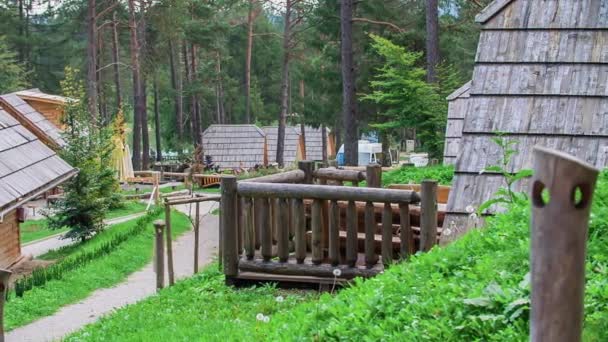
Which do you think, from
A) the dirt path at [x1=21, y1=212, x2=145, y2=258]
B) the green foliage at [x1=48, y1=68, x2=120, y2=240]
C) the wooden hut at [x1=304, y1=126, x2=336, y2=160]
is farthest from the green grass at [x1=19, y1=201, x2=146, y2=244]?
the wooden hut at [x1=304, y1=126, x2=336, y2=160]

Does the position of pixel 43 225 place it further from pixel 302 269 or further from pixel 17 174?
pixel 302 269

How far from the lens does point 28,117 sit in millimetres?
27812

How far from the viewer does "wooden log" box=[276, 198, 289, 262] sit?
7277 mm

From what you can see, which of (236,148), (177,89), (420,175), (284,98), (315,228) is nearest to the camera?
(315,228)

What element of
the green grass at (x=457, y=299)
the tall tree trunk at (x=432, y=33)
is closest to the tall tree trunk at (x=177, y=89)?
the tall tree trunk at (x=432, y=33)

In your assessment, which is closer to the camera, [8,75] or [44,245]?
[44,245]

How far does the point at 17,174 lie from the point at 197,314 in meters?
8.47

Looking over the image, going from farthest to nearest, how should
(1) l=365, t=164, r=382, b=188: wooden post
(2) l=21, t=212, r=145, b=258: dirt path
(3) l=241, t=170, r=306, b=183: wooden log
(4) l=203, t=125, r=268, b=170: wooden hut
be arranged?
(4) l=203, t=125, r=268, b=170: wooden hut, (2) l=21, t=212, r=145, b=258: dirt path, (1) l=365, t=164, r=382, b=188: wooden post, (3) l=241, t=170, r=306, b=183: wooden log

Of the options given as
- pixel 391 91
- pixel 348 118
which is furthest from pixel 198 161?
Answer: pixel 391 91

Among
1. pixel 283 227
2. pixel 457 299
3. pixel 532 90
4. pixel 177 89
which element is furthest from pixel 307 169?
pixel 177 89

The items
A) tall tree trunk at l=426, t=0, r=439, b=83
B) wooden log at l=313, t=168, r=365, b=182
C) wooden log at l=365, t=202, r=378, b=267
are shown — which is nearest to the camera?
wooden log at l=365, t=202, r=378, b=267

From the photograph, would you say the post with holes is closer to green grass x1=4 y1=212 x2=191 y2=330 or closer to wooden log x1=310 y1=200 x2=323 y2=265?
wooden log x1=310 y1=200 x2=323 y2=265

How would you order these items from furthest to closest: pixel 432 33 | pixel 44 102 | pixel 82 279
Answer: pixel 44 102
pixel 432 33
pixel 82 279

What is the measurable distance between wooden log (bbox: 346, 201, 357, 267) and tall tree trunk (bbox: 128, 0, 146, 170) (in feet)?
103
